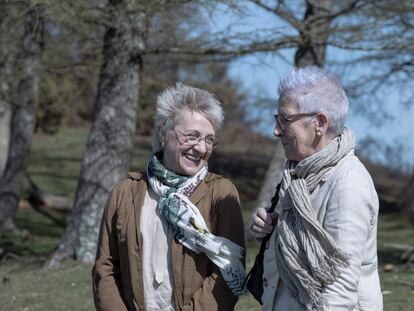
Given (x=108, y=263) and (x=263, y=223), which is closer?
(x=263, y=223)

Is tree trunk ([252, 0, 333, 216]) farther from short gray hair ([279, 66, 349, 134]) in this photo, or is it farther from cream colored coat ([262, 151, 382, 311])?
cream colored coat ([262, 151, 382, 311])

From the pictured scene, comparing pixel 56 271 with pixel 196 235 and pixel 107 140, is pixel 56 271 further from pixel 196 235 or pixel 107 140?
pixel 196 235

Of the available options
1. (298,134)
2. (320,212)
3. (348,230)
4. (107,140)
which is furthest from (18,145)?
(348,230)

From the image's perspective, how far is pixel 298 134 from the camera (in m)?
3.49

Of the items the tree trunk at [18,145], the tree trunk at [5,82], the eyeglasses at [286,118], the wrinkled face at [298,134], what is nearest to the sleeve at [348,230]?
the wrinkled face at [298,134]

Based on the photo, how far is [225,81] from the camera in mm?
27609

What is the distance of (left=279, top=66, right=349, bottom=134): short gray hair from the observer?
11.3 ft

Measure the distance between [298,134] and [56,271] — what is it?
7.28 metres

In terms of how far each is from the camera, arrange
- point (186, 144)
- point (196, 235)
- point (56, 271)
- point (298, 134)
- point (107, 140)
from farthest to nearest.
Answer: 1. point (107, 140)
2. point (56, 271)
3. point (186, 144)
4. point (196, 235)
5. point (298, 134)

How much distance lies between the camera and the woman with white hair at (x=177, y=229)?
392 cm

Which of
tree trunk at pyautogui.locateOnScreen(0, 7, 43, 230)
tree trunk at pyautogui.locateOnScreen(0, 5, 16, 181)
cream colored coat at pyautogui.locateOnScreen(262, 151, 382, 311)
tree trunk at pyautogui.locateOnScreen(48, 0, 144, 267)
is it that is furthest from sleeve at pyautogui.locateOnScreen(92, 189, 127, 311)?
tree trunk at pyautogui.locateOnScreen(0, 7, 43, 230)

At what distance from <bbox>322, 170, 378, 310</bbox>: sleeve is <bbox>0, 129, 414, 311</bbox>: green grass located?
4523 mm

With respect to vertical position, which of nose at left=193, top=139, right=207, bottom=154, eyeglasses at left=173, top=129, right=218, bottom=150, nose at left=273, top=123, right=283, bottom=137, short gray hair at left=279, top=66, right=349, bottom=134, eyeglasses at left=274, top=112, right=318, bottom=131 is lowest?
nose at left=193, top=139, right=207, bottom=154

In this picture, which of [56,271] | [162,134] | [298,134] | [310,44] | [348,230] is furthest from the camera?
[56,271]
